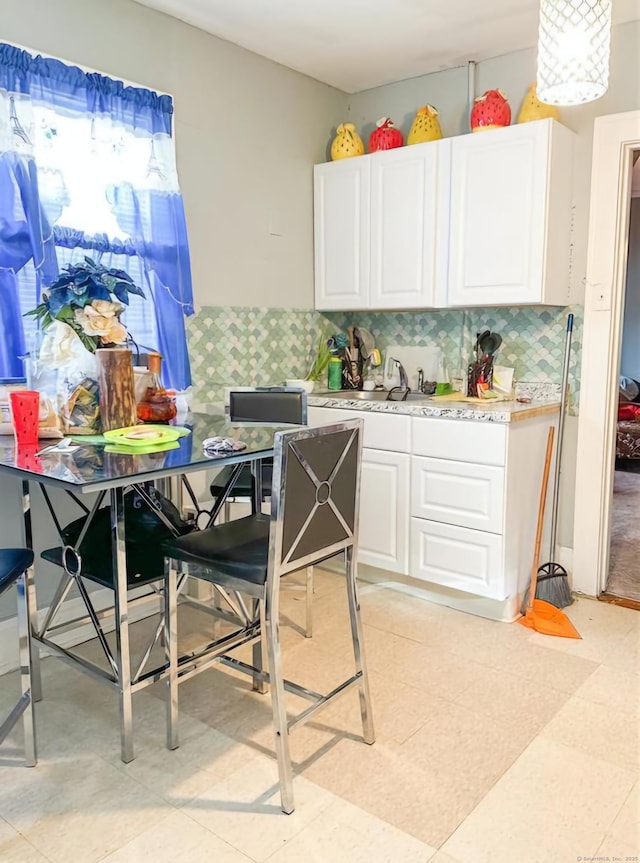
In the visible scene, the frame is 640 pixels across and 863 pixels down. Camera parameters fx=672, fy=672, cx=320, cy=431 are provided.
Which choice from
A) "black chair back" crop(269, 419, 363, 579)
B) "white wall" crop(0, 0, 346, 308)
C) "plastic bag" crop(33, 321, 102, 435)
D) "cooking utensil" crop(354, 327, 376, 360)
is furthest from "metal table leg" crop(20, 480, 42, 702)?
"cooking utensil" crop(354, 327, 376, 360)

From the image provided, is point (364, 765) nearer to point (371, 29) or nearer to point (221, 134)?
point (221, 134)

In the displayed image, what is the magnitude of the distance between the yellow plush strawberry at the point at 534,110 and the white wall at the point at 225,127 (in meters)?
1.15

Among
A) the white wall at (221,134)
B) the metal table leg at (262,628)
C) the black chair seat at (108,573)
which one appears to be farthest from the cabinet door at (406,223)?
the black chair seat at (108,573)

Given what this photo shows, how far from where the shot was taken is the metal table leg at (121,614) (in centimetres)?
175

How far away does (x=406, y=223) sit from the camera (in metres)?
3.32

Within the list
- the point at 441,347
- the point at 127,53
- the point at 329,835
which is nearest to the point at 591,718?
the point at 329,835

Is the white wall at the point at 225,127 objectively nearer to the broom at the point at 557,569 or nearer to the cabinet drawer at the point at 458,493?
the cabinet drawer at the point at 458,493

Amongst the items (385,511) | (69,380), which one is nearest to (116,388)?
(69,380)

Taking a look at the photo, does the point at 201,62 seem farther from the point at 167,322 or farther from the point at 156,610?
the point at 156,610

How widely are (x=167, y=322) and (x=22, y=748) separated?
1.71m

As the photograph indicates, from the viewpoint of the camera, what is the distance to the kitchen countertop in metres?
2.79

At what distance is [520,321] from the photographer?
131 inches

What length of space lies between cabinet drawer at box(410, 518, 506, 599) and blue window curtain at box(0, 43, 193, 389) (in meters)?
1.30

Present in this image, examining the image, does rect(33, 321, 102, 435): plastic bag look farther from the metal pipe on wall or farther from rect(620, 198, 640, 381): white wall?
rect(620, 198, 640, 381): white wall
